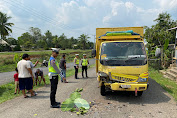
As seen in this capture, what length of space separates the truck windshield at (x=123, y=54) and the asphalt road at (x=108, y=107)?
141cm

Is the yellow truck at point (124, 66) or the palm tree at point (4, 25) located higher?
the palm tree at point (4, 25)

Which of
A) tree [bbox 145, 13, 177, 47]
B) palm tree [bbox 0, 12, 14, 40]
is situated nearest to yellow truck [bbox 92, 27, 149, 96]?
tree [bbox 145, 13, 177, 47]

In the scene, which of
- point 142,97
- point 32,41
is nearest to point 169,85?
point 142,97

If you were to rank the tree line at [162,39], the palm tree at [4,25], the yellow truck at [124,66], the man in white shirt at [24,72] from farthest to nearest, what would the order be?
the palm tree at [4,25] → the tree line at [162,39] → the man in white shirt at [24,72] → the yellow truck at [124,66]

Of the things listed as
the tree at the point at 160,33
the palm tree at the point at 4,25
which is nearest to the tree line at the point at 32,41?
the palm tree at the point at 4,25

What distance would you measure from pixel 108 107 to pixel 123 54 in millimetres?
2118

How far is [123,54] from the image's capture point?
5699 mm

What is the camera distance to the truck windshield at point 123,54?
5.34 metres

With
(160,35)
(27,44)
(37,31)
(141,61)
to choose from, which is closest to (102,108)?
(141,61)

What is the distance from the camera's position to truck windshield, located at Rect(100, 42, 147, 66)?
5.34 m

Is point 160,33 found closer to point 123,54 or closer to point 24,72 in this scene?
point 123,54

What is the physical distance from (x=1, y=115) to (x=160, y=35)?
45.9 ft

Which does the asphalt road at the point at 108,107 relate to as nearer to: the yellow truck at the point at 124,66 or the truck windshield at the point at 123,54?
the yellow truck at the point at 124,66

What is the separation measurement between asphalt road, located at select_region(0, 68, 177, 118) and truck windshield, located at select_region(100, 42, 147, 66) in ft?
4.63
